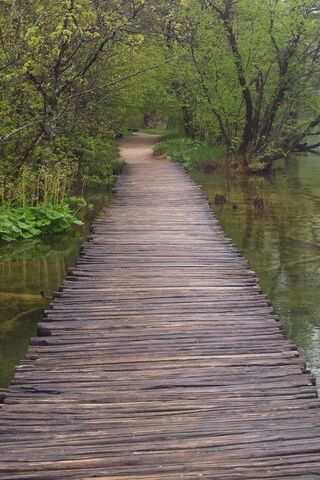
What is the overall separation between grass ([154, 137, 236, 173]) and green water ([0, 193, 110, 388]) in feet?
32.0

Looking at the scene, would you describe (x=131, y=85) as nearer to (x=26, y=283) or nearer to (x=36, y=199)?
(x=36, y=199)

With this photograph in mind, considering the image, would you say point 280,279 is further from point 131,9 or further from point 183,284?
point 131,9

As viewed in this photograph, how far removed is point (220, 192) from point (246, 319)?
14.9 meters

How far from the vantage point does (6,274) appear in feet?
36.6

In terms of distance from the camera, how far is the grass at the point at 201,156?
24.8 m

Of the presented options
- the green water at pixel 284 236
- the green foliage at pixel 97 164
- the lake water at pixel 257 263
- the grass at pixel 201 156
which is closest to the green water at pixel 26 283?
the lake water at pixel 257 263

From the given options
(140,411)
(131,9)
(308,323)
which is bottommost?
(308,323)

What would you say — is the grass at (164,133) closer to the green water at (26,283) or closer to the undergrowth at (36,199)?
the undergrowth at (36,199)

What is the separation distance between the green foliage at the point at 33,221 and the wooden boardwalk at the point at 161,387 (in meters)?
5.21

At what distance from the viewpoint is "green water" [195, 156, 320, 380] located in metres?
9.04

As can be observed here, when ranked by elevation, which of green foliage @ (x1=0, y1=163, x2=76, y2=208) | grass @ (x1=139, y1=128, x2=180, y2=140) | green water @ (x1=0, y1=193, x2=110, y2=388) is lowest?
green water @ (x1=0, y1=193, x2=110, y2=388)

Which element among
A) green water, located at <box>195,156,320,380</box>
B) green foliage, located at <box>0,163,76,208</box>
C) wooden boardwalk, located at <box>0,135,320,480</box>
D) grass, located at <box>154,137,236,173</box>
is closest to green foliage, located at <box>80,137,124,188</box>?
green foliage, located at <box>0,163,76,208</box>

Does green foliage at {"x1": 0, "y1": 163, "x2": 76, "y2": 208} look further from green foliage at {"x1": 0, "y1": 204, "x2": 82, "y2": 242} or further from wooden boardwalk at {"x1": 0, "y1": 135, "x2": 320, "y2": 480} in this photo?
wooden boardwalk at {"x1": 0, "y1": 135, "x2": 320, "y2": 480}

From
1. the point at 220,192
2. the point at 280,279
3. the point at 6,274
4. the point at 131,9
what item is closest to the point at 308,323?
the point at 280,279
